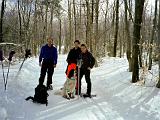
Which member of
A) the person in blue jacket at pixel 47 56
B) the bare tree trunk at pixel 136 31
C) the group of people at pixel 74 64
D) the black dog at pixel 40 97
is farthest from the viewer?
the bare tree trunk at pixel 136 31

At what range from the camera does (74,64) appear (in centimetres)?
1145

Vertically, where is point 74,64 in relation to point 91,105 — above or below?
above

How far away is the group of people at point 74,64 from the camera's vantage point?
36.4 feet

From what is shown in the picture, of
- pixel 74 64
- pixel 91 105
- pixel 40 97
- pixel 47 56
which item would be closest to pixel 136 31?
pixel 74 64

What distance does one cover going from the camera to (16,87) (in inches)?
457

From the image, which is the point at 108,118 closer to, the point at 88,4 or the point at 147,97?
the point at 147,97

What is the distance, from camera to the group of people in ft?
36.4

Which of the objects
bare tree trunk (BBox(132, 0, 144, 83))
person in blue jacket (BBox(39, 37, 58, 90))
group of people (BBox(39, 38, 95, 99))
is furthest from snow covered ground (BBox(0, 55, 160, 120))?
person in blue jacket (BBox(39, 37, 58, 90))

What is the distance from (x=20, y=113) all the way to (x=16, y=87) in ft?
10.0

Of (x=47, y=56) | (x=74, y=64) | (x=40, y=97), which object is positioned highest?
(x=47, y=56)

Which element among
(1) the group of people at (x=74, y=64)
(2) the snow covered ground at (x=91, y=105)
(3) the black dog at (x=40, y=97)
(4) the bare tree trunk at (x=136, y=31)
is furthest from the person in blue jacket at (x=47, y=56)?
(4) the bare tree trunk at (x=136, y=31)

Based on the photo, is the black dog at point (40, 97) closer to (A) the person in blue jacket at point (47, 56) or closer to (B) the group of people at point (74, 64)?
(B) the group of people at point (74, 64)

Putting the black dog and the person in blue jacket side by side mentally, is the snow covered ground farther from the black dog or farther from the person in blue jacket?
the person in blue jacket

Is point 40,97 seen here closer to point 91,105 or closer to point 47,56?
point 91,105
